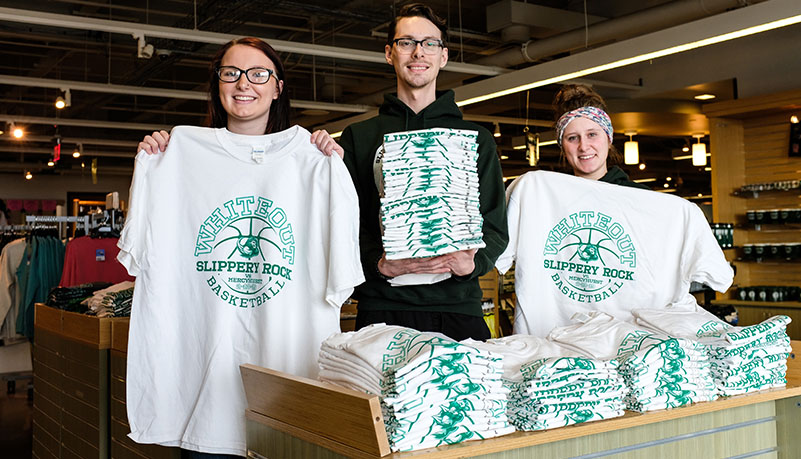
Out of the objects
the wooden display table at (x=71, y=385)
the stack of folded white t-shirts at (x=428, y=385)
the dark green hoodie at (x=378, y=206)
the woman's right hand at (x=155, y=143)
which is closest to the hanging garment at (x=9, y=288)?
the wooden display table at (x=71, y=385)

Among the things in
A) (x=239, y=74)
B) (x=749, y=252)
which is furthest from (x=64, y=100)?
(x=749, y=252)

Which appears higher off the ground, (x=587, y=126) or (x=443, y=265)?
(x=587, y=126)

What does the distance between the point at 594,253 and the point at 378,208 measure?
85 centimetres

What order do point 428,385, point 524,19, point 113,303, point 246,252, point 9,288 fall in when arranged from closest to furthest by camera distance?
point 428,385
point 246,252
point 113,303
point 9,288
point 524,19

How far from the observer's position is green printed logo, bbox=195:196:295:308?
2.21 meters

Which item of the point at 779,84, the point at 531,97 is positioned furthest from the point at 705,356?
the point at 531,97

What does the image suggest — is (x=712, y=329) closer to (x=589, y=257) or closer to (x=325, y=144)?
(x=589, y=257)

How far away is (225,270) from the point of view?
2.23m

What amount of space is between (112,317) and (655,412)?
2.86 m

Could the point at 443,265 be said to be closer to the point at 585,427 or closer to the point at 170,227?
the point at 585,427

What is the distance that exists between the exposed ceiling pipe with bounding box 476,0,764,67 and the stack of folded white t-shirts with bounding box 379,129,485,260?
6036 millimetres

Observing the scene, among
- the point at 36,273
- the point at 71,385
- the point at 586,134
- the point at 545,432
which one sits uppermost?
the point at 586,134

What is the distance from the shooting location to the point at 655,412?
1835 mm

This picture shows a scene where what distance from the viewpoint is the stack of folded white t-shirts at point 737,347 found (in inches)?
81.0
